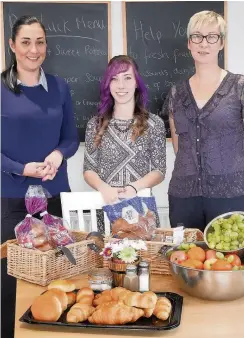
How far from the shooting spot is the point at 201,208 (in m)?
2.35

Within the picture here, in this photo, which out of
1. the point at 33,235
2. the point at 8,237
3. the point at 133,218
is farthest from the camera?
the point at 8,237

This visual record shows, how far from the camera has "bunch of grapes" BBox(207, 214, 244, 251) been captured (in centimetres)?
154

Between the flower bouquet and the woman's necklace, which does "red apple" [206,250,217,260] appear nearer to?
the flower bouquet

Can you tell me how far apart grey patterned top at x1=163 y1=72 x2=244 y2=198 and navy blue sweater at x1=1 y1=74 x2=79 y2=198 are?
1.72 ft

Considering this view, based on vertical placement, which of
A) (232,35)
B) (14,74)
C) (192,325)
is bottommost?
(192,325)

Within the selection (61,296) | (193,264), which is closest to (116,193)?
(193,264)

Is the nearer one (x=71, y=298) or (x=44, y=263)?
(x=71, y=298)

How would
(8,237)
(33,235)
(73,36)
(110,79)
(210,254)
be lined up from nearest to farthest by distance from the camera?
(210,254) → (33,235) → (8,237) → (110,79) → (73,36)

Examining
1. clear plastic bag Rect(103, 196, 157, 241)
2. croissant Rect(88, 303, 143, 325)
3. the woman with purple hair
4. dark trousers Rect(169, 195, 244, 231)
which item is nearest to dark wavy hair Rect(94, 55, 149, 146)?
the woman with purple hair

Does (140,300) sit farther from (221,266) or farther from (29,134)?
(29,134)

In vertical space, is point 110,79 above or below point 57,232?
above

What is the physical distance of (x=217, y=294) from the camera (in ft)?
4.68

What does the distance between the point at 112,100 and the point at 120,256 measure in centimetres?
106

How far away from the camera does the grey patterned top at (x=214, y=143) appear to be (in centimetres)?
228
